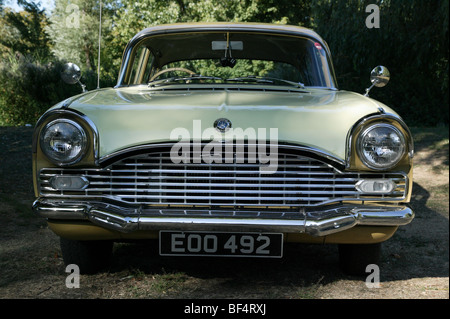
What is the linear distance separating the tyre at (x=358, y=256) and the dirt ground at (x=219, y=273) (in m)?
0.07

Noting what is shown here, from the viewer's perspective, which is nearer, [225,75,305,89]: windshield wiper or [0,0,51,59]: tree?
[225,75,305,89]: windshield wiper

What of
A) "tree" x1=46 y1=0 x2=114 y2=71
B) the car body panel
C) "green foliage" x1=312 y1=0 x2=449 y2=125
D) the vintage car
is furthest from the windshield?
"tree" x1=46 y1=0 x2=114 y2=71

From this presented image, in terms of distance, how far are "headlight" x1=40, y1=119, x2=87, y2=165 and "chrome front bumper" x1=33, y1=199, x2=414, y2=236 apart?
22cm

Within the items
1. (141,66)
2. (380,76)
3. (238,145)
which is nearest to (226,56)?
(141,66)

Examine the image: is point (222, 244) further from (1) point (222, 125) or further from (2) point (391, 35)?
(2) point (391, 35)

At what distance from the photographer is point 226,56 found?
11.8 feet

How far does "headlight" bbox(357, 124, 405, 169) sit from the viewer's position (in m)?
2.29

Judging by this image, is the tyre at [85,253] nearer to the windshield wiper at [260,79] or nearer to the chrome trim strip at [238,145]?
the chrome trim strip at [238,145]

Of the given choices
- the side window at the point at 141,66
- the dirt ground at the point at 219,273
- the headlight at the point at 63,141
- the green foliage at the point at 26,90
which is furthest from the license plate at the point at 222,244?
the green foliage at the point at 26,90

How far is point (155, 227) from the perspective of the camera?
86.2 inches

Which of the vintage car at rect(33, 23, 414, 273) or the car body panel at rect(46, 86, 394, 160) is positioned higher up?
the car body panel at rect(46, 86, 394, 160)

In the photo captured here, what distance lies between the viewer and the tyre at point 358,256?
2.65m

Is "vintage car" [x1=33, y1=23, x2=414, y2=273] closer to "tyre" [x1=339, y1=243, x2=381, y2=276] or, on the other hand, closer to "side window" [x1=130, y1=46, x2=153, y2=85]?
"tyre" [x1=339, y1=243, x2=381, y2=276]
